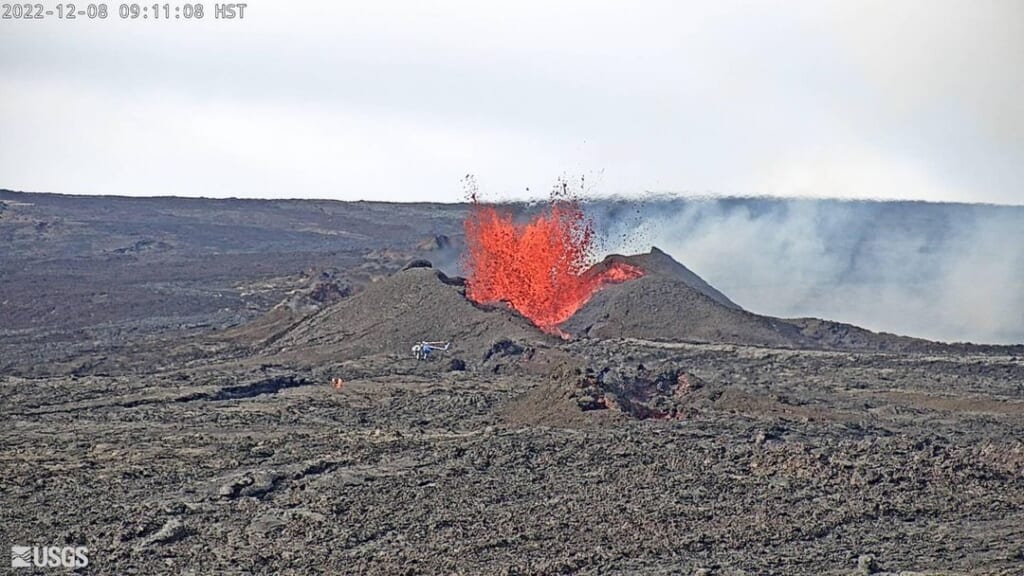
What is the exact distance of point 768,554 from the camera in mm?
24750

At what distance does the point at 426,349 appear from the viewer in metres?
51.6

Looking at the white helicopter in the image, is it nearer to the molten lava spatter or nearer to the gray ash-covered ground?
the gray ash-covered ground

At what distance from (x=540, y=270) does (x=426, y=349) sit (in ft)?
53.7

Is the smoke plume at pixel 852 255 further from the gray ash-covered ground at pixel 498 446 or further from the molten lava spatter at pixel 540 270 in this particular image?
the gray ash-covered ground at pixel 498 446

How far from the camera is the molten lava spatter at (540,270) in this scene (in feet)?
214

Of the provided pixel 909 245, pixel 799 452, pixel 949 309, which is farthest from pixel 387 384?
pixel 909 245

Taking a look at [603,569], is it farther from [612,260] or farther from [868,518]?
[612,260]

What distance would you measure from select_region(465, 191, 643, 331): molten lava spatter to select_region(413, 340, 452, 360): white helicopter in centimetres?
890
